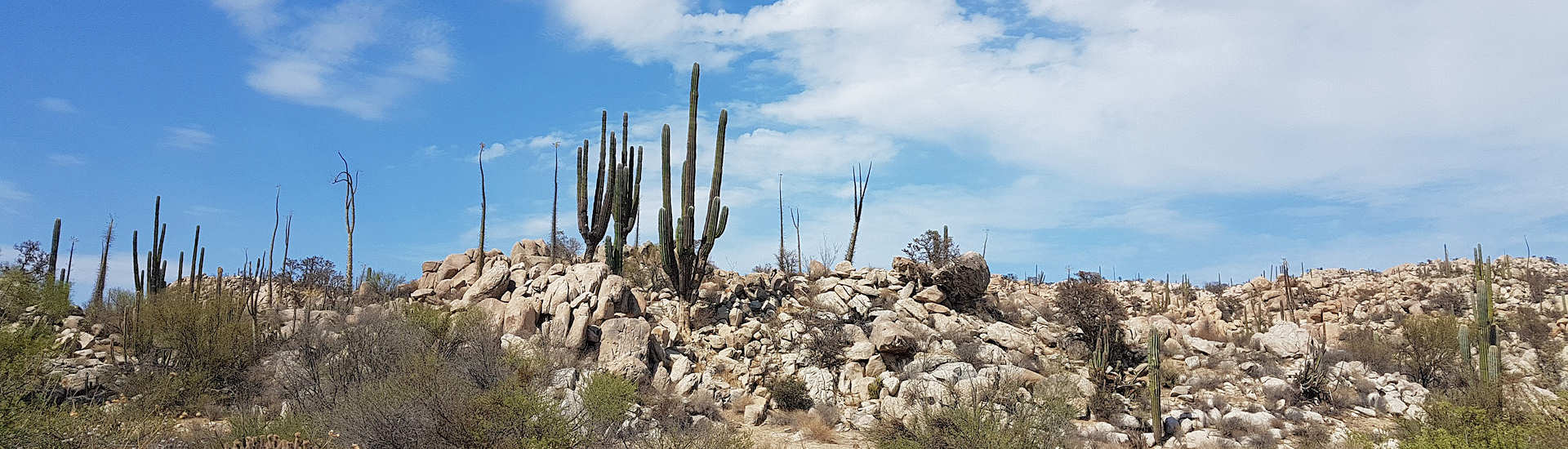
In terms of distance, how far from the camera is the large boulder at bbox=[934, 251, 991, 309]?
24484 millimetres

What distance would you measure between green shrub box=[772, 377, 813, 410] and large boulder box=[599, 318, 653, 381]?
8.77 feet

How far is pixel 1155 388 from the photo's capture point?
16.6 metres

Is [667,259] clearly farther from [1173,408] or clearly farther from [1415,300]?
[1415,300]

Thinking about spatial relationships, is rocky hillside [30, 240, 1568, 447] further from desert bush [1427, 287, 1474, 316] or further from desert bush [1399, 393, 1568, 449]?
desert bush [1399, 393, 1568, 449]

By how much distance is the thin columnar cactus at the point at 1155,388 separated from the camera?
16.5 metres

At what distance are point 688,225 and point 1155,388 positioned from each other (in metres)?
10.7

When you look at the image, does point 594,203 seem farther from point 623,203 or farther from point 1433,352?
point 1433,352

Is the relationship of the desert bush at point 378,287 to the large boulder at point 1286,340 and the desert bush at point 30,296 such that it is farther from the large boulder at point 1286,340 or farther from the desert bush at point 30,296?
the large boulder at point 1286,340

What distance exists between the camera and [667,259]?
21641 mm

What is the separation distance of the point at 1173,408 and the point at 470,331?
14.1 m

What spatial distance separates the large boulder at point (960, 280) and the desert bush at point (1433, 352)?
32.5 feet

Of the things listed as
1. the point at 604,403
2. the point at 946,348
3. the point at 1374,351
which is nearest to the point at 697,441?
the point at 604,403

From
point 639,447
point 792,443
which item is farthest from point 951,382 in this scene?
point 639,447

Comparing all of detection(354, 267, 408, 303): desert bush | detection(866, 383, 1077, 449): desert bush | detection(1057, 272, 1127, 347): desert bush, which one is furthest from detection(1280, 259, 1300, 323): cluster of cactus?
detection(354, 267, 408, 303): desert bush
